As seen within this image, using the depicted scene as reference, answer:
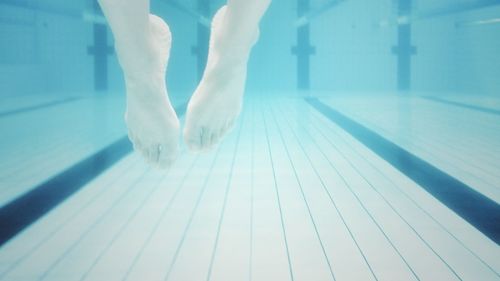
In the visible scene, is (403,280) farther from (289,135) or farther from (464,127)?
(464,127)

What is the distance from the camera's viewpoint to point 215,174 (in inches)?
124

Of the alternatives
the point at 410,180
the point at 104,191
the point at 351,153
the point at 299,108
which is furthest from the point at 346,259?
the point at 299,108

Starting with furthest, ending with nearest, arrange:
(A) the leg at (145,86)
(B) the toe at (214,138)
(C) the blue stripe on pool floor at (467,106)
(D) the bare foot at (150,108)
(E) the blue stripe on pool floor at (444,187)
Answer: (C) the blue stripe on pool floor at (467,106) < (E) the blue stripe on pool floor at (444,187) < (B) the toe at (214,138) < (D) the bare foot at (150,108) < (A) the leg at (145,86)

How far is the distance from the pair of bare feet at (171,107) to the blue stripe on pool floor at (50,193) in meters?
0.71

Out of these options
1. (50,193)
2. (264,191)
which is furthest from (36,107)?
(264,191)

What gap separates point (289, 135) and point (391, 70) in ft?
21.0

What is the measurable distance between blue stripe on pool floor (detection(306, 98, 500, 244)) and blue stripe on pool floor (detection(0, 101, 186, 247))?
1.88 meters

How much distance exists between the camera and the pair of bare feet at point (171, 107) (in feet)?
6.02

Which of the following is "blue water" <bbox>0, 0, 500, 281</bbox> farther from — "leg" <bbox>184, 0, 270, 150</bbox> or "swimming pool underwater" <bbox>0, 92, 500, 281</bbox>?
"leg" <bbox>184, 0, 270, 150</bbox>

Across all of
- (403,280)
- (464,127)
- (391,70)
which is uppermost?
(391,70)

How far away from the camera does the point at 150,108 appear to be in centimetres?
184

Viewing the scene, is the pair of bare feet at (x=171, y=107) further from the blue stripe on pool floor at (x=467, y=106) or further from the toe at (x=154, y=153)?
the blue stripe on pool floor at (x=467, y=106)

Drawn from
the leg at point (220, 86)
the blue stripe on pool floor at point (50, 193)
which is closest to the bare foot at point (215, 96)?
the leg at point (220, 86)

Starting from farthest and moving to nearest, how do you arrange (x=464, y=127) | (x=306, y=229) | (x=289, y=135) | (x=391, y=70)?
(x=391, y=70) < (x=464, y=127) < (x=289, y=135) < (x=306, y=229)
